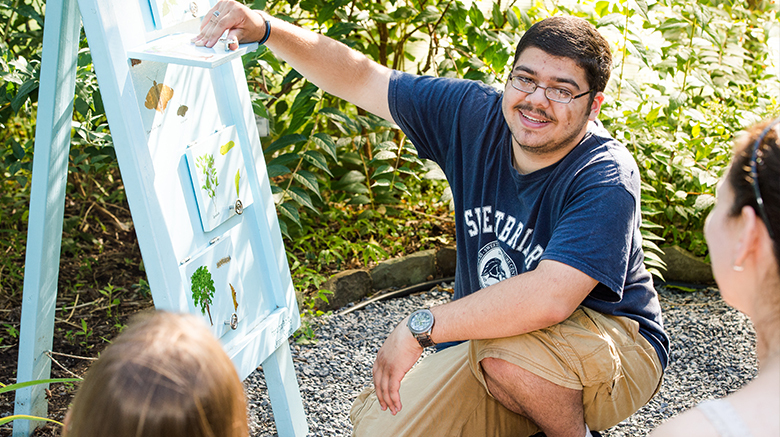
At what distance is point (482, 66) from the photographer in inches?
115

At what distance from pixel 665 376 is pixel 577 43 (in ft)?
4.62

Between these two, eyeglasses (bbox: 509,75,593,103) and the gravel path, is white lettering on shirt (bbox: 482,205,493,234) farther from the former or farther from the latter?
the gravel path

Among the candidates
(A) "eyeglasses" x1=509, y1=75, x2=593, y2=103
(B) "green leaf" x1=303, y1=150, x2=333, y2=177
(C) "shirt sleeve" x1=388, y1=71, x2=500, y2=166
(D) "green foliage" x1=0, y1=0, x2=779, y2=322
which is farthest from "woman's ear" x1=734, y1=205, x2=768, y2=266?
(B) "green leaf" x1=303, y1=150, x2=333, y2=177

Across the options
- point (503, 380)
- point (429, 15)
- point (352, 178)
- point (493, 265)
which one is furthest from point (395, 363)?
point (429, 15)

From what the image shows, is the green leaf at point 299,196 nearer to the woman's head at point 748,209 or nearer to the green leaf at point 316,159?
the green leaf at point 316,159

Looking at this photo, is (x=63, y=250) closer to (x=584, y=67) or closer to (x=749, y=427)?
(x=584, y=67)

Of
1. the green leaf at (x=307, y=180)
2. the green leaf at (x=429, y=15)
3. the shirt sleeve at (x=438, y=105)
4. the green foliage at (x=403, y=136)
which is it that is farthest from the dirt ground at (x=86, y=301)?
the green leaf at (x=429, y=15)

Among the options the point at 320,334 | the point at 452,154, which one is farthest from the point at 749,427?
the point at 320,334

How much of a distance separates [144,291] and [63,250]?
601 millimetres

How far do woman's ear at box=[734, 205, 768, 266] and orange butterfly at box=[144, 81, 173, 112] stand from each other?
4.26 feet

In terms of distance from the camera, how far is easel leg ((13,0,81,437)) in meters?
1.78

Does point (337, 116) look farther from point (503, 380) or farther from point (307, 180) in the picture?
point (503, 380)

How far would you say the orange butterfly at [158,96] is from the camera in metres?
1.65

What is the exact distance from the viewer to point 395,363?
1.84m
